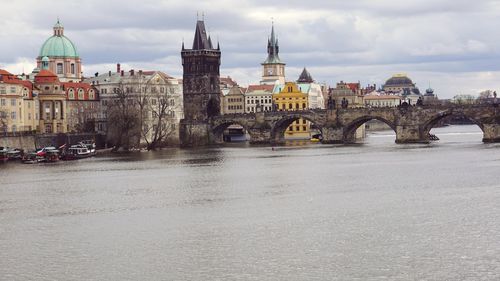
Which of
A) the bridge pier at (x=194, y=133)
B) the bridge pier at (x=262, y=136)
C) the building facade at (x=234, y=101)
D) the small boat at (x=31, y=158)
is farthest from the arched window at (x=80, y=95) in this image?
the building facade at (x=234, y=101)

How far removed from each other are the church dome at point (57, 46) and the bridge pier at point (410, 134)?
2164 inches

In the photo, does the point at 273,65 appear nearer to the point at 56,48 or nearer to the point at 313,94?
the point at 313,94

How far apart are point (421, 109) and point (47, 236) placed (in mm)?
79690

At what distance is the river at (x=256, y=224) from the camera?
32.0 meters

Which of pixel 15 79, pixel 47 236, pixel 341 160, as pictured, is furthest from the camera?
pixel 15 79

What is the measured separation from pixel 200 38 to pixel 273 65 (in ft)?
182

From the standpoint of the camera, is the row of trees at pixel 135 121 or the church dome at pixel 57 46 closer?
the row of trees at pixel 135 121

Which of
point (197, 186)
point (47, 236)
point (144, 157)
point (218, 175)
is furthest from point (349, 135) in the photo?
point (47, 236)

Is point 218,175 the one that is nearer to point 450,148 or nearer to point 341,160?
point 341,160

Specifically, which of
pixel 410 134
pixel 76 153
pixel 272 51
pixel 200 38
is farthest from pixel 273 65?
pixel 76 153

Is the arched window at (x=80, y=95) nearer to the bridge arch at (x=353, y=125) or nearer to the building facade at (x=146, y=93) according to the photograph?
the building facade at (x=146, y=93)

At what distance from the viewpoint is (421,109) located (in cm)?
11269

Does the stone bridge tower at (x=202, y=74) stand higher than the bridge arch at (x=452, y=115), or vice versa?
the stone bridge tower at (x=202, y=74)

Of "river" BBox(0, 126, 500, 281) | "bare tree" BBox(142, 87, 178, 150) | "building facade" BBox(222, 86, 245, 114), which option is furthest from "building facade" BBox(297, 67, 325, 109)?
"river" BBox(0, 126, 500, 281)
